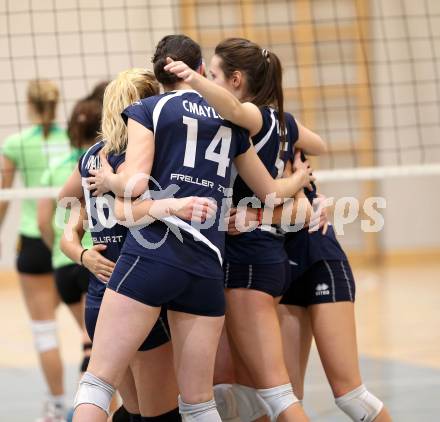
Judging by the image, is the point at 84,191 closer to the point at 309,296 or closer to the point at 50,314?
the point at 309,296

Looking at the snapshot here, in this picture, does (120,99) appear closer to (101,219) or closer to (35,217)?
(101,219)

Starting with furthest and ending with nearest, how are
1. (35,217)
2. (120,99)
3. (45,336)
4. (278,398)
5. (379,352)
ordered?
(379,352), (35,217), (45,336), (278,398), (120,99)

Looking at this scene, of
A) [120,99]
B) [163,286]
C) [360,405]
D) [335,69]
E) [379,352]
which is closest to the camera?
[163,286]

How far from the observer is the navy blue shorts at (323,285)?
349 centimetres

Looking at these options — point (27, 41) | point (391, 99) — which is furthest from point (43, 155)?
point (391, 99)

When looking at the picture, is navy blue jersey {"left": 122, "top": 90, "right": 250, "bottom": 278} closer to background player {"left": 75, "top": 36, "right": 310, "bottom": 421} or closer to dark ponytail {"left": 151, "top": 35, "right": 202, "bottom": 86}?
background player {"left": 75, "top": 36, "right": 310, "bottom": 421}

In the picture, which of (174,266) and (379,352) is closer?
(174,266)

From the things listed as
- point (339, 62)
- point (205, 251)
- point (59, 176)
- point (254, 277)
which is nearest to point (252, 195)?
point (254, 277)

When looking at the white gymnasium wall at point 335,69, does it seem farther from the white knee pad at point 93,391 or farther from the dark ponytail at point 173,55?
the white knee pad at point 93,391

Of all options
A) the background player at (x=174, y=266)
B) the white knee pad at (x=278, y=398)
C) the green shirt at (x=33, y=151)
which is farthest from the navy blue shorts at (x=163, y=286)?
the green shirt at (x=33, y=151)

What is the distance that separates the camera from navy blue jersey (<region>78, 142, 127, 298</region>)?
3.14 metres

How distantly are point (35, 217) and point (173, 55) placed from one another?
8.07 ft

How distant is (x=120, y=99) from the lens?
3146mm

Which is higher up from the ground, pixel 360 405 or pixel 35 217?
pixel 35 217
